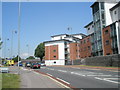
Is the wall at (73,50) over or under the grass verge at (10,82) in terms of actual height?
over

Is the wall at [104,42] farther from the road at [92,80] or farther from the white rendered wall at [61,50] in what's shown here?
the white rendered wall at [61,50]

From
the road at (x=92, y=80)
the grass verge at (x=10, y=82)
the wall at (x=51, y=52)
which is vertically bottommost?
the road at (x=92, y=80)

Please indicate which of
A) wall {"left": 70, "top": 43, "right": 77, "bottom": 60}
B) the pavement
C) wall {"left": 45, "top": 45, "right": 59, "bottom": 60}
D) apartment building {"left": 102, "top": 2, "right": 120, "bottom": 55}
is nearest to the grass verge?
the pavement

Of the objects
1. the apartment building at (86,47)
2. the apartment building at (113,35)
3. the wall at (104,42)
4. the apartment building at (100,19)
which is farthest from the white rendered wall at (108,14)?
the apartment building at (86,47)

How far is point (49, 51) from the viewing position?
86375mm

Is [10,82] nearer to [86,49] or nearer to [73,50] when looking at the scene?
[86,49]

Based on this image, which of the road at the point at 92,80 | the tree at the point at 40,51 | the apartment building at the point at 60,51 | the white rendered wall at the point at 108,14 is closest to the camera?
the road at the point at 92,80

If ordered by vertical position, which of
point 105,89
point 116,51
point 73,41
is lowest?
point 105,89

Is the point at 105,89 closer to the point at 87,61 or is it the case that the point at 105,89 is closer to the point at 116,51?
the point at 116,51

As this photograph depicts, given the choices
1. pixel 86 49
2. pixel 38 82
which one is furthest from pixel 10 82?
pixel 86 49

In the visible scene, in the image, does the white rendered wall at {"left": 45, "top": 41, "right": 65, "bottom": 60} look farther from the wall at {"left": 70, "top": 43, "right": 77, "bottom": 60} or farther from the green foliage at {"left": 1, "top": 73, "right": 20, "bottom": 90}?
the green foliage at {"left": 1, "top": 73, "right": 20, "bottom": 90}

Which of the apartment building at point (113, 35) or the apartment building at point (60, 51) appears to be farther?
the apartment building at point (60, 51)

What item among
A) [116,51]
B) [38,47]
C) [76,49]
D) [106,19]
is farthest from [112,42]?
[38,47]

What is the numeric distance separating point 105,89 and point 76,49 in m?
77.0
